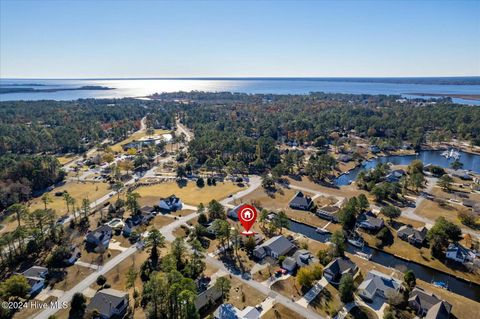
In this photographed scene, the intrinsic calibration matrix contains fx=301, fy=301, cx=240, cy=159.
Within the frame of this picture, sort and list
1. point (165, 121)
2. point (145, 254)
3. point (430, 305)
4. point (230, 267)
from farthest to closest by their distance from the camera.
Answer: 1. point (165, 121)
2. point (145, 254)
3. point (230, 267)
4. point (430, 305)

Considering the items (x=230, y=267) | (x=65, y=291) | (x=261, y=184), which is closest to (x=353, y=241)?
(x=230, y=267)

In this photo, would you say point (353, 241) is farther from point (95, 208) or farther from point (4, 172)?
point (4, 172)

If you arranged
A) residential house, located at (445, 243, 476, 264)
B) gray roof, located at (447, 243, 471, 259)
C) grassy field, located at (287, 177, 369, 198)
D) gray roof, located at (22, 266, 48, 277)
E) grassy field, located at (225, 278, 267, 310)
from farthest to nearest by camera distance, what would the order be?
grassy field, located at (287, 177, 369, 198)
gray roof, located at (447, 243, 471, 259)
residential house, located at (445, 243, 476, 264)
gray roof, located at (22, 266, 48, 277)
grassy field, located at (225, 278, 267, 310)

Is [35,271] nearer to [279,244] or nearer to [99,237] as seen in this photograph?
[99,237]

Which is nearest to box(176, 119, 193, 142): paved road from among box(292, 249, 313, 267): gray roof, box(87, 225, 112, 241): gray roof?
box(87, 225, 112, 241): gray roof

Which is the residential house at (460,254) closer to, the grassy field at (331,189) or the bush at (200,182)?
the grassy field at (331,189)

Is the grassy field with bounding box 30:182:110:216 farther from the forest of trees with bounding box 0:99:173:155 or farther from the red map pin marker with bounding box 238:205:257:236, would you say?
the forest of trees with bounding box 0:99:173:155

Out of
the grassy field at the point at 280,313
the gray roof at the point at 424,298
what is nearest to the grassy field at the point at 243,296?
the grassy field at the point at 280,313

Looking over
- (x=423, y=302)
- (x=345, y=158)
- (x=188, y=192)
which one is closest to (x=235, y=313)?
(x=423, y=302)
